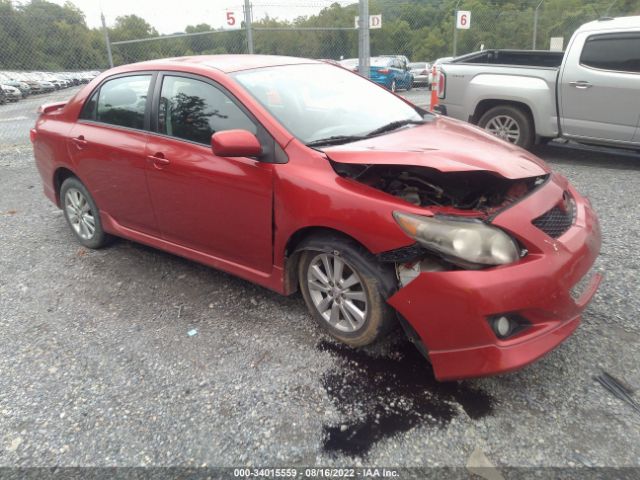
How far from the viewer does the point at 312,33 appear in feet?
52.3

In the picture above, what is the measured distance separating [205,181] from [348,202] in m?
1.08

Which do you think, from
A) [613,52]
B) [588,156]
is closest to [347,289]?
[613,52]

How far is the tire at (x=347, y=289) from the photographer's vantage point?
2615 millimetres

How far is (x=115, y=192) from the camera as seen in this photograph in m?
3.93

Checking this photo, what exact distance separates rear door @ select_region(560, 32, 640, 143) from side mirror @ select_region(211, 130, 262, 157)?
5064 mm

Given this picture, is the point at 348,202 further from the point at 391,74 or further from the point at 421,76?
the point at 421,76

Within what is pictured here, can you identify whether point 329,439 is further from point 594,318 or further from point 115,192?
point 115,192

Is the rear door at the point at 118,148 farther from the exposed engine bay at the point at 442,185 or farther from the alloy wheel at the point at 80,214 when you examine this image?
the exposed engine bay at the point at 442,185

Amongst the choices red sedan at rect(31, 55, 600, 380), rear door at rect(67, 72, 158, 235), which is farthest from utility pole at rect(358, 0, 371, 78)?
rear door at rect(67, 72, 158, 235)

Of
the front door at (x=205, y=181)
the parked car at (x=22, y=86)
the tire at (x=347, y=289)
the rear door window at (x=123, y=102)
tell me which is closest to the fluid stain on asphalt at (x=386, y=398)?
the tire at (x=347, y=289)

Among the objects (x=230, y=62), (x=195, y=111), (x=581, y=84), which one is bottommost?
(x=581, y=84)

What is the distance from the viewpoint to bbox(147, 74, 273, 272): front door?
119 inches

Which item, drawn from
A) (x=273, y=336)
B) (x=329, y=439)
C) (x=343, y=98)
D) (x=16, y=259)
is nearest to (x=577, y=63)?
(x=343, y=98)

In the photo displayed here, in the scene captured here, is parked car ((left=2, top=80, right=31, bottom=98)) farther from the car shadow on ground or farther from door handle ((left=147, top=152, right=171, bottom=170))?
door handle ((left=147, top=152, right=171, bottom=170))
